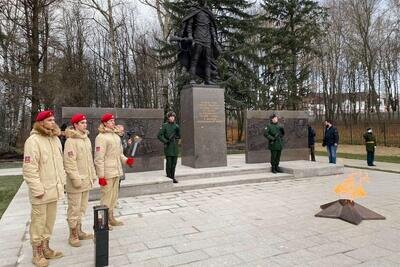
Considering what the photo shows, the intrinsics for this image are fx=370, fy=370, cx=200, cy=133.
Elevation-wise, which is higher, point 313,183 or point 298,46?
point 298,46

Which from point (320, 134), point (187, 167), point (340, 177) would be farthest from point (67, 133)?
point (320, 134)

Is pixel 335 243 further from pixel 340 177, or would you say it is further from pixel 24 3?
pixel 24 3

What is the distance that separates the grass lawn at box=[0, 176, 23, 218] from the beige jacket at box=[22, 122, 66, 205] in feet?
12.3

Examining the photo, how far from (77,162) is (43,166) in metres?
0.84

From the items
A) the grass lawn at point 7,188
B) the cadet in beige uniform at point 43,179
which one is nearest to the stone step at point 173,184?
the grass lawn at point 7,188

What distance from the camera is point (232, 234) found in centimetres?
561

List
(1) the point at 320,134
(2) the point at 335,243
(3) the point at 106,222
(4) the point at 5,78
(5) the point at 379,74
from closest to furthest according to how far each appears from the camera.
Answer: (3) the point at 106,222 → (2) the point at 335,243 → (4) the point at 5,78 → (1) the point at 320,134 → (5) the point at 379,74

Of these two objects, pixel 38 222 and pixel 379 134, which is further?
pixel 379 134

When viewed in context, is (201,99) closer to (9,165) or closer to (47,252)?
(47,252)

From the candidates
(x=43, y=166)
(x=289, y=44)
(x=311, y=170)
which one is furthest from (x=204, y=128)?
(x=289, y=44)

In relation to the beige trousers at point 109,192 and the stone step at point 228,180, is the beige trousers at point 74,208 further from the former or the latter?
the stone step at point 228,180

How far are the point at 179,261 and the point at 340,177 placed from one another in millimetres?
8098

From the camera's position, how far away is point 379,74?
→ 41.9 metres

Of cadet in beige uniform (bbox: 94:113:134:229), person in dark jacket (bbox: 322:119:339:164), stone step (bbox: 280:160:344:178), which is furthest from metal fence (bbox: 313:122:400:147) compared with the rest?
cadet in beige uniform (bbox: 94:113:134:229)
